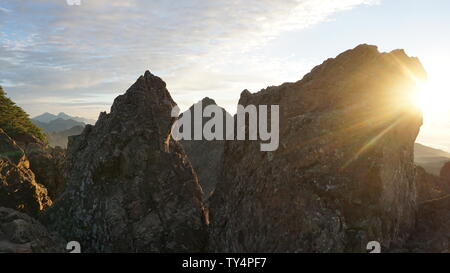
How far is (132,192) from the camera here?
23.6 metres

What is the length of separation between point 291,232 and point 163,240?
336 inches

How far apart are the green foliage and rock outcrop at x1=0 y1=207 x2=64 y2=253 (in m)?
58.4

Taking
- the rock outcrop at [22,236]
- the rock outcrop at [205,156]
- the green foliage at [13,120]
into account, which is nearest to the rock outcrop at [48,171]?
the rock outcrop at [22,236]

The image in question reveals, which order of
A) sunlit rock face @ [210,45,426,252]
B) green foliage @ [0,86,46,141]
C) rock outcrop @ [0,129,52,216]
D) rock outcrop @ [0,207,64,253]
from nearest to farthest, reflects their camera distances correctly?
rock outcrop @ [0,207,64,253], sunlit rock face @ [210,45,426,252], rock outcrop @ [0,129,52,216], green foliage @ [0,86,46,141]

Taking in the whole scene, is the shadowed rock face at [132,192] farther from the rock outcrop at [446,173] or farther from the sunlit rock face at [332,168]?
the rock outcrop at [446,173]

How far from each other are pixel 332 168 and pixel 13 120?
2958 inches

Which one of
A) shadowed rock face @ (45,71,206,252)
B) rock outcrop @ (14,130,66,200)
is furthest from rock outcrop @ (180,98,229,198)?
shadowed rock face @ (45,71,206,252)

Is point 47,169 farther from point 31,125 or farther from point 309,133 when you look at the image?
point 31,125

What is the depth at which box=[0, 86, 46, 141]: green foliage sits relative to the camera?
72.3 meters

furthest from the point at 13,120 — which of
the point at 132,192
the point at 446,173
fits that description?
the point at 446,173

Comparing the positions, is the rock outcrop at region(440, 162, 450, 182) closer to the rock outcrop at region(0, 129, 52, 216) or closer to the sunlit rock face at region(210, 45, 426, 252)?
the sunlit rock face at region(210, 45, 426, 252)

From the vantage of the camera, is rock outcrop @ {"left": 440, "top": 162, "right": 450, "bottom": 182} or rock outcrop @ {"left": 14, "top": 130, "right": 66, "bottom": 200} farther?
rock outcrop @ {"left": 440, "top": 162, "right": 450, "bottom": 182}

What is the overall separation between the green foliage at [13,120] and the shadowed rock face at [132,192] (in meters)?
54.8

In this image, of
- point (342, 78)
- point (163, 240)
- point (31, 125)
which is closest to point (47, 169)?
point (163, 240)
